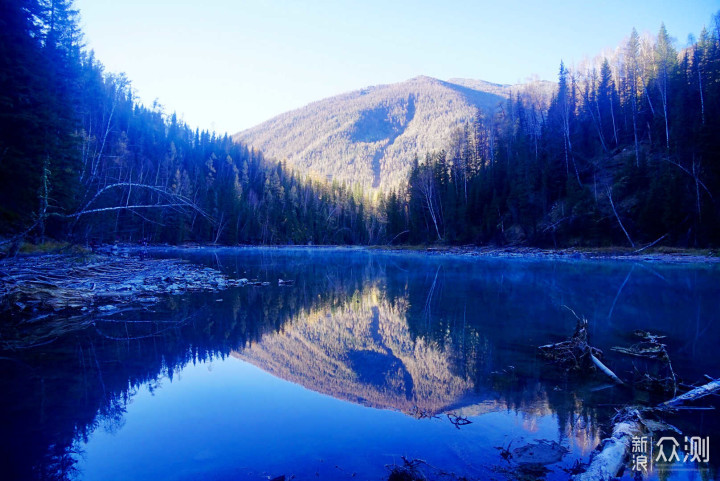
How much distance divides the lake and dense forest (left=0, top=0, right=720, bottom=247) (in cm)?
344

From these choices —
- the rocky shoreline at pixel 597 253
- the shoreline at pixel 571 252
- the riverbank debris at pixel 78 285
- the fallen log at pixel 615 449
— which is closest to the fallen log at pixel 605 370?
the fallen log at pixel 615 449

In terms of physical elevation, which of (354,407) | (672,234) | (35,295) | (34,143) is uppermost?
(34,143)

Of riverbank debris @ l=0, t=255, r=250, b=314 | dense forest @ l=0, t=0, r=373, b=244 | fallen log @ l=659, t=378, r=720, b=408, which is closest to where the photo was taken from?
fallen log @ l=659, t=378, r=720, b=408

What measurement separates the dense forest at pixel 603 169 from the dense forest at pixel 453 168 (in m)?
0.19

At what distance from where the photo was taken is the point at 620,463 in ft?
12.4

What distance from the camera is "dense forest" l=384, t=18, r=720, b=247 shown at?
32.7 meters

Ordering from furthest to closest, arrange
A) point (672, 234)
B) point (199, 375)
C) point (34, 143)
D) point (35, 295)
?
1. point (672, 234)
2. point (34, 143)
3. point (35, 295)
4. point (199, 375)

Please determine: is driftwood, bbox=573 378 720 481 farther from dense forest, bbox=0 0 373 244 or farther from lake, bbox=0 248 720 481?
dense forest, bbox=0 0 373 244

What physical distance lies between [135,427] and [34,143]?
809 inches

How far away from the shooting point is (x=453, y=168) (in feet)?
216

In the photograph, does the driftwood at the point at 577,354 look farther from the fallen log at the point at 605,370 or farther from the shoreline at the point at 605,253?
the shoreline at the point at 605,253

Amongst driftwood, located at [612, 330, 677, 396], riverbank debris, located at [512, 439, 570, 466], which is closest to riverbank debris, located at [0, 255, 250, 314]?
riverbank debris, located at [512, 439, 570, 466]

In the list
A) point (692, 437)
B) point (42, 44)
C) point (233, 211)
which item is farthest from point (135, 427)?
point (233, 211)

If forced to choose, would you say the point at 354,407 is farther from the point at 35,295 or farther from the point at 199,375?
the point at 35,295
